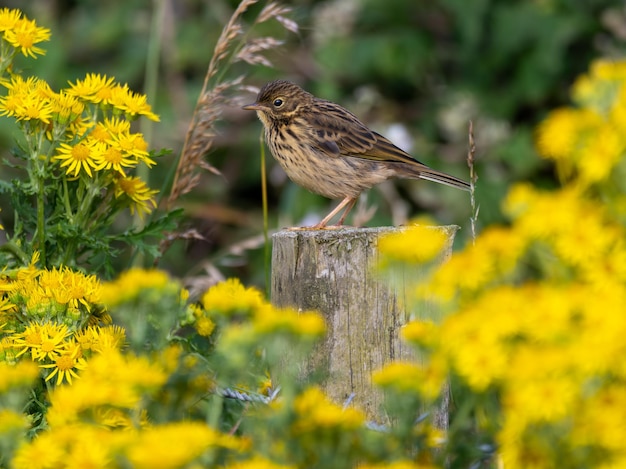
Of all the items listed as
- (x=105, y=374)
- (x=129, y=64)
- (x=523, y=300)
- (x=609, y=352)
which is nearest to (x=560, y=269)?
(x=523, y=300)

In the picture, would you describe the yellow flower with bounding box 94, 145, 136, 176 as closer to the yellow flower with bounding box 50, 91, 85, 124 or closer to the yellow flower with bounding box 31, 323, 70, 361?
the yellow flower with bounding box 50, 91, 85, 124

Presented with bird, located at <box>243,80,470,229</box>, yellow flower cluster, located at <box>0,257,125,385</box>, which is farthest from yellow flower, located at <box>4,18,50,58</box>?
bird, located at <box>243,80,470,229</box>

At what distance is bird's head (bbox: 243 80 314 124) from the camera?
5348 mm

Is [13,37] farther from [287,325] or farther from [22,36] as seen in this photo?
[287,325]

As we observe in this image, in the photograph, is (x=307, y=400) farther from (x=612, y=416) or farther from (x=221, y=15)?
(x=221, y=15)

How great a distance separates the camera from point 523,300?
1.98 meters

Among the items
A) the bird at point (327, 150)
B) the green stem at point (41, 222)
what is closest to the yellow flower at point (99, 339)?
the green stem at point (41, 222)

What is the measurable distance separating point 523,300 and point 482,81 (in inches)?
214

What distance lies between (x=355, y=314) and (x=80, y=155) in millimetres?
1030

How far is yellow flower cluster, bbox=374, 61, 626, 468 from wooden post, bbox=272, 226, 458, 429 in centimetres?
99

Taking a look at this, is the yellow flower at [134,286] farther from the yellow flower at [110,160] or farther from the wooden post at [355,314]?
the yellow flower at [110,160]

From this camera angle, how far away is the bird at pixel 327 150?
509 cm

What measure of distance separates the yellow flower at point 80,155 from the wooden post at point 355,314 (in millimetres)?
799

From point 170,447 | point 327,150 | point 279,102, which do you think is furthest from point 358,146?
point 170,447
